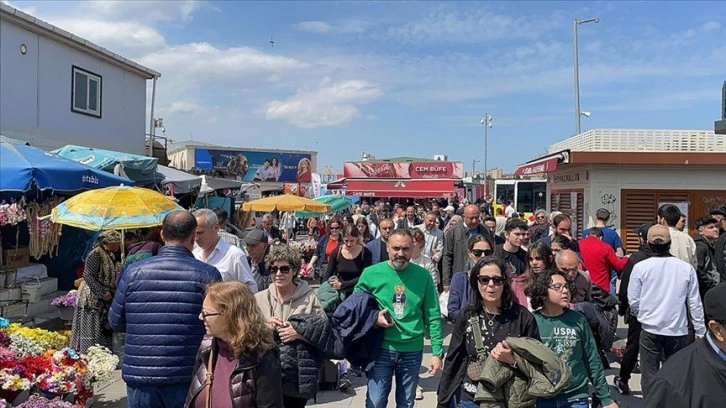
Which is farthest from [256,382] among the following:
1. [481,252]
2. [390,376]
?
[481,252]

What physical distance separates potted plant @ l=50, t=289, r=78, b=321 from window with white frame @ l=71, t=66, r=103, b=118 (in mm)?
8029

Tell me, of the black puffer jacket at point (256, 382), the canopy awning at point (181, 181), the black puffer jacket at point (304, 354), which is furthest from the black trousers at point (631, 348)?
the canopy awning at point (181, 181)

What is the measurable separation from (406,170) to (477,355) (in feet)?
96.6

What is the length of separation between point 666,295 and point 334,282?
3107 millimetres

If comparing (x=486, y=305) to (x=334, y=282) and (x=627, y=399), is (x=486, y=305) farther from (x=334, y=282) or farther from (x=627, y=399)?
(x=627, y=399)

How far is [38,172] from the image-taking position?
6820 mm

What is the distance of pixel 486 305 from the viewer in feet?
11.0

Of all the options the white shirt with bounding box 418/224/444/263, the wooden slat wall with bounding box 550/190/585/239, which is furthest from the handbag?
the wooden slat wall with bounding box 550/190/585/239

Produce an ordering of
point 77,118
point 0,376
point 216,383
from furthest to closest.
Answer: point 77,118 → point 0,376 → point 216,383

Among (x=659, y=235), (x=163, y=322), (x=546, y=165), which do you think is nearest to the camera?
(x=163, y=322)

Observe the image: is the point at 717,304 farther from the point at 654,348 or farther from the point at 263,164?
the point at 263,164

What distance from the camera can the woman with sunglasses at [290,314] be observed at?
11.0 feet

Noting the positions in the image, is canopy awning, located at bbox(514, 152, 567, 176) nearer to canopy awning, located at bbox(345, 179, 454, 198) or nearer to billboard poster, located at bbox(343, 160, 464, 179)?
canopy awning, located at bbox(345, 179, 454, 198)

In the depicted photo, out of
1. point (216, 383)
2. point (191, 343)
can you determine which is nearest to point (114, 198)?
point (191, 343)
